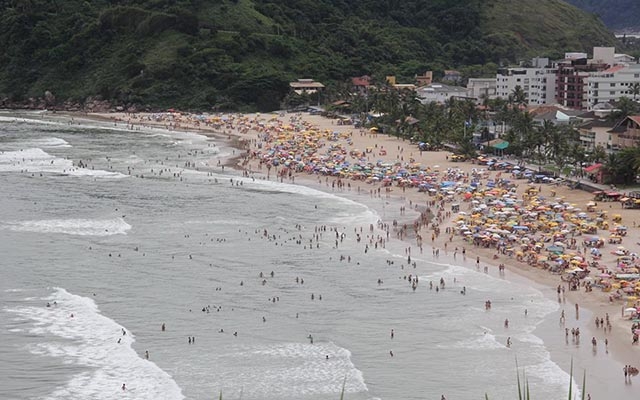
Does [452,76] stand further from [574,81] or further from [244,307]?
[244,307]

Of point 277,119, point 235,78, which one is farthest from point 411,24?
point 277,119

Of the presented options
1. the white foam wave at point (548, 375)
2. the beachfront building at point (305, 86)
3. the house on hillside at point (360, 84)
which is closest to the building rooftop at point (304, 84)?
the beachfront building at point (305, 86)

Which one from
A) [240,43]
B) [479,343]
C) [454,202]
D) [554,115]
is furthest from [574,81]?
[479,343]

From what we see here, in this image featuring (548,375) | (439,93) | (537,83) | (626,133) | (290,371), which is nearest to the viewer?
(548,375)

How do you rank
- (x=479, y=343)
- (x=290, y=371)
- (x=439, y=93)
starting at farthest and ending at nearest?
(x=439, y=93), (x=479, y=343), (x=290, y=371)

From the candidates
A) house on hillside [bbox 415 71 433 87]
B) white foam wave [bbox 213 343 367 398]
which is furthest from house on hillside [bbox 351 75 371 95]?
white foam wave [bbox 213 343 367 398]

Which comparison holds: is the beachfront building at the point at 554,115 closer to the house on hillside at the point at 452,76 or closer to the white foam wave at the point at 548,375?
the house on hillside at the point at 452,76
